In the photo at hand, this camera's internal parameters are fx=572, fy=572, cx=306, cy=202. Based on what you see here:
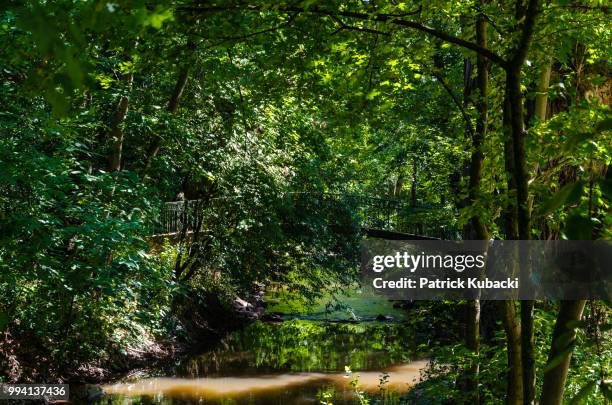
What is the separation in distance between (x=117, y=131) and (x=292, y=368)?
5368 millimetres


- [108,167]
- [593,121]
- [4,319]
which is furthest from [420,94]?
[4,319]

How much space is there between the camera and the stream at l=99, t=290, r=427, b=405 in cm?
895

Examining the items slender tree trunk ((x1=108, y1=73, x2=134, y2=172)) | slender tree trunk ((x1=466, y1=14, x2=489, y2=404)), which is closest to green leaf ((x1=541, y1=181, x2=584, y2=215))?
slender tree trunk ((x1=466, y1=14, x2=489, y2=404))

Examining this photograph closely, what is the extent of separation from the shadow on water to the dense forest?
497mm

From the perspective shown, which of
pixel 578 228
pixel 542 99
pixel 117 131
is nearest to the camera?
pixel 578 228

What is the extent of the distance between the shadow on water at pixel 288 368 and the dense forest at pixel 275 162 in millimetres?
497

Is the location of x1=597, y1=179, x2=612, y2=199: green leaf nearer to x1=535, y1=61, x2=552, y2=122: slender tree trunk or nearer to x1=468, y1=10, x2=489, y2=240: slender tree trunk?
x1=535, y1=61, x2=552, y2=122: slender tree trunk

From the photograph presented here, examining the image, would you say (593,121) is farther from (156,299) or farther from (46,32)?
(156,299)

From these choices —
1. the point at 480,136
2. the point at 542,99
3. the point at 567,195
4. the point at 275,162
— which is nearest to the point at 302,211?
the point at 275,162

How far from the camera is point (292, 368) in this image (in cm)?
1076

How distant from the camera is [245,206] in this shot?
11.3 metres

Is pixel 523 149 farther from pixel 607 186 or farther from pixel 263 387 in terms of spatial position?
pixel 263 387

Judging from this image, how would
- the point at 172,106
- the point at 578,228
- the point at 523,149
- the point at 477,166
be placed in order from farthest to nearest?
the point at 172,106
the point at 477,166
the point at 523,149
the point at 578,228

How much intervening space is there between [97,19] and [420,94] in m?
8.24
